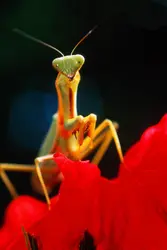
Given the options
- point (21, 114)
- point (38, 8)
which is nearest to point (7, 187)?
point (21, 114)

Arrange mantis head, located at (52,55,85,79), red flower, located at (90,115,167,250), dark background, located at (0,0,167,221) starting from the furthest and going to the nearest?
dark background, located at (0,0,167,221)
mantis head, located at (52,55,85,79)
red flower, located at (90,115,167,250)

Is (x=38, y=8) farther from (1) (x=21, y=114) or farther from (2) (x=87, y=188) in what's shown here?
(2) (x=87, y=188)

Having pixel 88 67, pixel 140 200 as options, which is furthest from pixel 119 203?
pixel 88 67

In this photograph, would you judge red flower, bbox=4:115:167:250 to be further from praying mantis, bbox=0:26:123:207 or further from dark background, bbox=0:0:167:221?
dark background, bbox=0:0:167:221

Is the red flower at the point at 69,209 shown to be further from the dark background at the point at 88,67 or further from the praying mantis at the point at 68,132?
the dark background at the point at 88,67

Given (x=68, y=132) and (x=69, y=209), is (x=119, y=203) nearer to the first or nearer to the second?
(x=69, y=209)

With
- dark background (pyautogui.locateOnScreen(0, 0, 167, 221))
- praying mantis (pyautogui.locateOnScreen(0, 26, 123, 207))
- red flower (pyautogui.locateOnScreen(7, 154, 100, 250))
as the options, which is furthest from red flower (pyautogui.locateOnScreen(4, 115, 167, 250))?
dark background (pyautogui.locateOnScreen(0, 0, 167, 221))

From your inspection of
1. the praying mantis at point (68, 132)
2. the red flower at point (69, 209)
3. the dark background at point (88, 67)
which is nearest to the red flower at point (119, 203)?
the red flower at point (69, 209)
